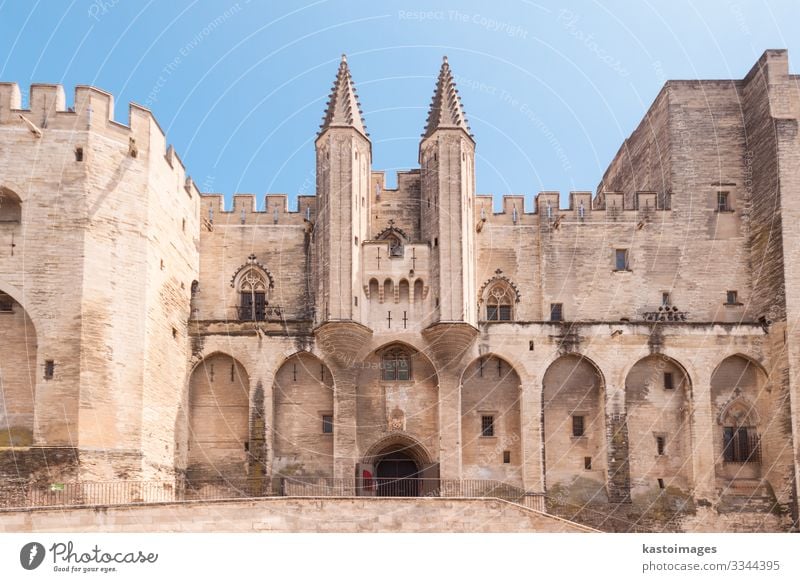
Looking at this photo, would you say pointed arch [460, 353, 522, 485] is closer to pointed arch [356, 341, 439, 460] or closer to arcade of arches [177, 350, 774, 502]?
arcade of arches [177, 350, 774, 502]

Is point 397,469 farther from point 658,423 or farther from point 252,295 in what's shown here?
point 658,423

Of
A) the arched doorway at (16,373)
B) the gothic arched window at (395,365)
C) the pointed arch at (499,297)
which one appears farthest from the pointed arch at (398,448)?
the arched doorway at (16,373)

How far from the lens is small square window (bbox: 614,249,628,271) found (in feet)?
145

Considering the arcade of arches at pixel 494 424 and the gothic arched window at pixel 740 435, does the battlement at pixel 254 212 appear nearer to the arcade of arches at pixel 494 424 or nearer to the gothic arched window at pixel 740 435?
the arcade of arches at pixel 494 424

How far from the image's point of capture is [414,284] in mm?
40844

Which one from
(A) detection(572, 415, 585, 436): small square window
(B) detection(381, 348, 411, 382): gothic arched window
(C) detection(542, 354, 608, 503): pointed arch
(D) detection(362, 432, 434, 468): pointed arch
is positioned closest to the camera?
(D) detection(362, 432, 434, 468): pointed arch

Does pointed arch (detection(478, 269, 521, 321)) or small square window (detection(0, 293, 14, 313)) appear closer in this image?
small square window (detection(0, 293, 14, 313))

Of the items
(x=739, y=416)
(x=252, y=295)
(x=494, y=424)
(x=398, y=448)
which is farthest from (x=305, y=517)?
(x=739, y=416)

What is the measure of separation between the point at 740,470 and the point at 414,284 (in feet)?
46.7

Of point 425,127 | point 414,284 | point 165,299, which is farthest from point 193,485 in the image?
point 425,127

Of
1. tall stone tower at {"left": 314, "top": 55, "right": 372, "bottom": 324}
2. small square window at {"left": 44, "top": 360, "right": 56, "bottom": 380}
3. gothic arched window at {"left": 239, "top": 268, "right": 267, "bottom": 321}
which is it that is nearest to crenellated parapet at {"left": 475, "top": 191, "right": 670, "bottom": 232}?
tall stone tower at {"left": 314, "top": 55, "right": 372, "bottom": 324}

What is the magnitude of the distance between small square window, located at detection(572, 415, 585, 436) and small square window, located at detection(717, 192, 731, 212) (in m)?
10.5
